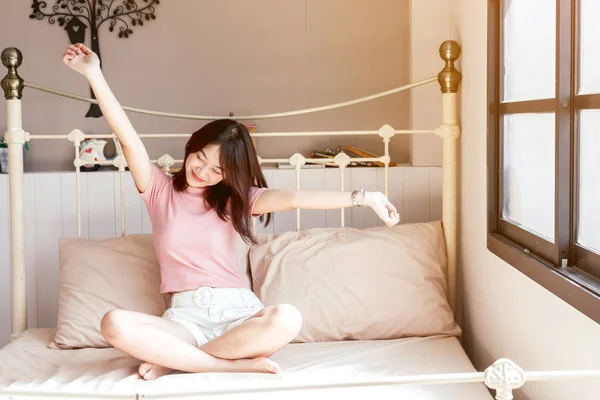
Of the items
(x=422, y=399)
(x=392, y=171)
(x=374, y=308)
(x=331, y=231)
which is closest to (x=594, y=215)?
(x=422, y=399)

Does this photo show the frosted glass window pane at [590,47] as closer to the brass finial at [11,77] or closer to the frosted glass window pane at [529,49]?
the frosted glass window pane at [529,49]

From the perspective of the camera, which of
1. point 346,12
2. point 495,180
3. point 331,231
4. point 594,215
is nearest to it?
point 594,215

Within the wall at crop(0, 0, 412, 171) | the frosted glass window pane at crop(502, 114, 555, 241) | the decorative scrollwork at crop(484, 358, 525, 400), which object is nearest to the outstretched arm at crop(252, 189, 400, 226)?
the frosted glass window pane at crop(502, 114, 555, 241)

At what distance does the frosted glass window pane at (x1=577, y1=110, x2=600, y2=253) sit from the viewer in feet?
5.14

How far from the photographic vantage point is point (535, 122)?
1.95 m

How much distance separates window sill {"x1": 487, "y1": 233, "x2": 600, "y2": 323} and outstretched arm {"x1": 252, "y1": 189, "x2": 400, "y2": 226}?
0.33m

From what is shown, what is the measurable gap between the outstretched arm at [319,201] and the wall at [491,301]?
1.32 feet

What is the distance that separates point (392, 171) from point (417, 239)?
27.2 inches

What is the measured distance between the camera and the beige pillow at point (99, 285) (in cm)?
238

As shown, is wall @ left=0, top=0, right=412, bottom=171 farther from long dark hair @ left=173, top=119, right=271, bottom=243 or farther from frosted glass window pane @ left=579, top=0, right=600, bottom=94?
frosted glass window pane @ left=579, top=0, right=600, bottom=94

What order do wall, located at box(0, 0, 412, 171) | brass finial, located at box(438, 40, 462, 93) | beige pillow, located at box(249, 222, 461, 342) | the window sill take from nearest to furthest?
the window sill
beige pillow, located at box(249, 222, 461, 342)
brass finial, located at box(438, 40, 462, 93)
wall, located at box(0, 0, 412, 171)

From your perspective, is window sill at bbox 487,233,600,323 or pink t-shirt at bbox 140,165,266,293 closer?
window sill at bbox 487,233,600,323

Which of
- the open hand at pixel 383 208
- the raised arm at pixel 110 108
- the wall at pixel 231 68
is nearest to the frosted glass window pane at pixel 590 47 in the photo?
the open hand at pixel 383 208

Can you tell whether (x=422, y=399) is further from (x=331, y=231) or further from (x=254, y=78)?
(x=254, y=78)
